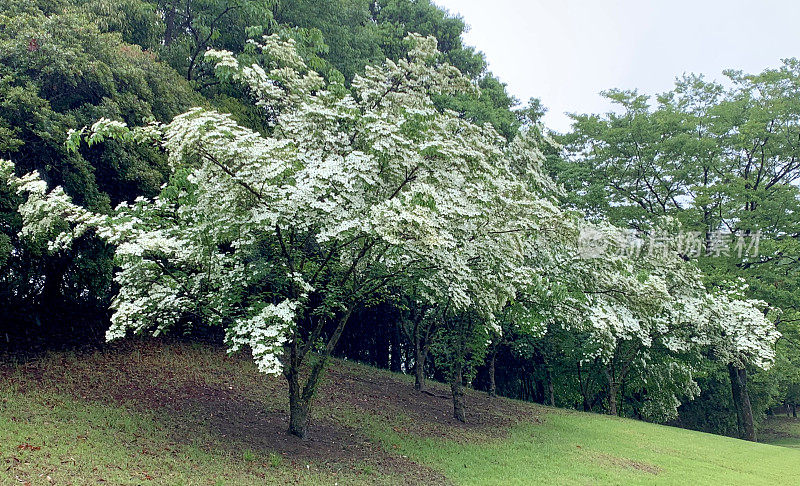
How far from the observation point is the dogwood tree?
756 cm

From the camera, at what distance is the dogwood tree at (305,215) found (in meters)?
7.56

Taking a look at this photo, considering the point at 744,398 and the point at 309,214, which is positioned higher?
the point at 744,398

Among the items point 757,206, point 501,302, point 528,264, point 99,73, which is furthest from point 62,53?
point 757,206

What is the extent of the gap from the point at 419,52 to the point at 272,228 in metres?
4.29

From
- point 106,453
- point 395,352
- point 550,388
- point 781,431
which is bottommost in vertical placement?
point 106,453

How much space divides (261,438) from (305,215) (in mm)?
4038

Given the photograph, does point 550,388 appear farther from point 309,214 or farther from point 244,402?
point 309,214

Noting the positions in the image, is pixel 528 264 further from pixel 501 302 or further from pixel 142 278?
pixel 142 278

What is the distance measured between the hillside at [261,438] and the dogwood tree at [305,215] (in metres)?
1.48

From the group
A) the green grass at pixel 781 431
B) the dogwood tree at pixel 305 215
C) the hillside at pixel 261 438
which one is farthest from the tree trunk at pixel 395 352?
the green grass at pixel 781 431

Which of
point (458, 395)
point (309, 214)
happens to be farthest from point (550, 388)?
point (309, 214)

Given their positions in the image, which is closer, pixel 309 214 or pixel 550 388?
pixel 309 214

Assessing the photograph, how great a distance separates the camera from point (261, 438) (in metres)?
9.23

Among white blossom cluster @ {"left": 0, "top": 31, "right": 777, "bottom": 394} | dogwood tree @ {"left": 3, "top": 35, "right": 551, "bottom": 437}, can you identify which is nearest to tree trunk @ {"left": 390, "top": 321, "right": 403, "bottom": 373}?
white blossom cluster @ {"left": 0, "top": 31, "right": 777, "bottom": 394}
